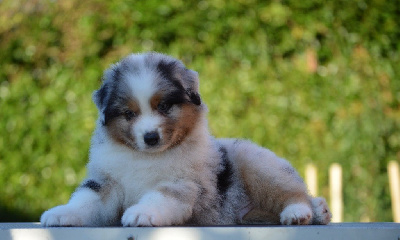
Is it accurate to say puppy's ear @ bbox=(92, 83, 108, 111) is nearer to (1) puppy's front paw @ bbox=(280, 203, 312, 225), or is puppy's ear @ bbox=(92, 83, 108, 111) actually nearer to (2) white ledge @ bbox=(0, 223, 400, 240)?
(2) white ledge @ bbox=(0, 223, 400, 240)

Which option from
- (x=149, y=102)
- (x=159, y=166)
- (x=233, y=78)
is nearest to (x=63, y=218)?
(x=159, y=166)

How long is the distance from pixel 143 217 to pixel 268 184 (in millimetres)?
1220

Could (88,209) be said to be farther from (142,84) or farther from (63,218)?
(142,84)

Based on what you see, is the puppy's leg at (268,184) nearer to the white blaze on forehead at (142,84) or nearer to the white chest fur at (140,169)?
the white chest fur at (140,169)

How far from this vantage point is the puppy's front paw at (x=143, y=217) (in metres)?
3.68

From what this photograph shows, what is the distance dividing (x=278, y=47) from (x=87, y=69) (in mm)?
2617

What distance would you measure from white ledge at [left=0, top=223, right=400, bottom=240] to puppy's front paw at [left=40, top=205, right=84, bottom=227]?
279 millimetres

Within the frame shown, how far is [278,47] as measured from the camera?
30.7 feet

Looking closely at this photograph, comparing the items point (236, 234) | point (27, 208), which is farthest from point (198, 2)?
point (236, 234)

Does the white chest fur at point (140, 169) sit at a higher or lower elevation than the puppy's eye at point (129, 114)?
lower

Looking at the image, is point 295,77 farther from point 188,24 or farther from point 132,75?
point 132,75

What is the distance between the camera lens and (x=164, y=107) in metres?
4.17

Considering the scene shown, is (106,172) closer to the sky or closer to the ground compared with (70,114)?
closer to the sky

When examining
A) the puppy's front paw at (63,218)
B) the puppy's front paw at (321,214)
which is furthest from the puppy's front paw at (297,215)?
the puppy's front paw at (63,218)
